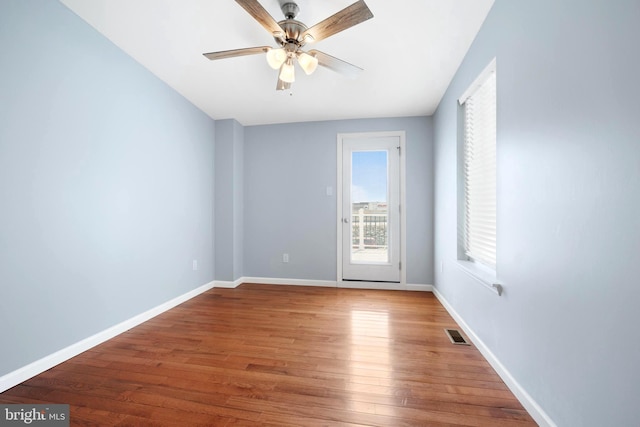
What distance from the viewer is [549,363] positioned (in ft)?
4.22

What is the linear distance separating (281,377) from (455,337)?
5.03 feet

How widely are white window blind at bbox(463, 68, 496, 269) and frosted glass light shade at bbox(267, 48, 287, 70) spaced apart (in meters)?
1.52

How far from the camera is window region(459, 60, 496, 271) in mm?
2094

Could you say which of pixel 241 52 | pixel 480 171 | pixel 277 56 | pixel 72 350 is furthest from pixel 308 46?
pixel 72 350

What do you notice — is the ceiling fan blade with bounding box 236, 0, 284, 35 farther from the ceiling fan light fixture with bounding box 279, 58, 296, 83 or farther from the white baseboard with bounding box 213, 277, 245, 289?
the white baseboard with bounding box 213, 277, 245, 289

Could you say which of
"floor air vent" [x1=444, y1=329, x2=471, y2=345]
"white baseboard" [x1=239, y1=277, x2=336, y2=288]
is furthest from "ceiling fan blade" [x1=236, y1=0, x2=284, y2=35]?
"white baseboard" [x1=239, y1=277, x2=336, y2=288]

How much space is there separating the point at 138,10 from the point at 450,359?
3360 millimetres

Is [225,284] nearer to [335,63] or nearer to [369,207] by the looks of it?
[369,207]

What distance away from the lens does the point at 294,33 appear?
1.93m

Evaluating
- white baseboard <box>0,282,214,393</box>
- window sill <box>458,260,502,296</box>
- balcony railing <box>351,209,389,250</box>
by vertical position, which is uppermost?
balcony railing <box>351,209,389,250</box>

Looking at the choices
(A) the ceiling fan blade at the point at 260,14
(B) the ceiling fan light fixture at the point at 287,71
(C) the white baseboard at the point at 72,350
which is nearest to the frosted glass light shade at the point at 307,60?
(B) the ceiling fan light fixture at the point at 287,71

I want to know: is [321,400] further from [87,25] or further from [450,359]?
[87,25]

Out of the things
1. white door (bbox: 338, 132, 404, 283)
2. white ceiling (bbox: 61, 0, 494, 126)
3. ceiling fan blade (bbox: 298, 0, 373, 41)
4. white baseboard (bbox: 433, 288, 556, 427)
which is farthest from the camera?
white door (bbox: 338, 132, 404, 283)

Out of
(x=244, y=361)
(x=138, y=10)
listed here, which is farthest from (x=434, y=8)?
(x=244, y=361)
